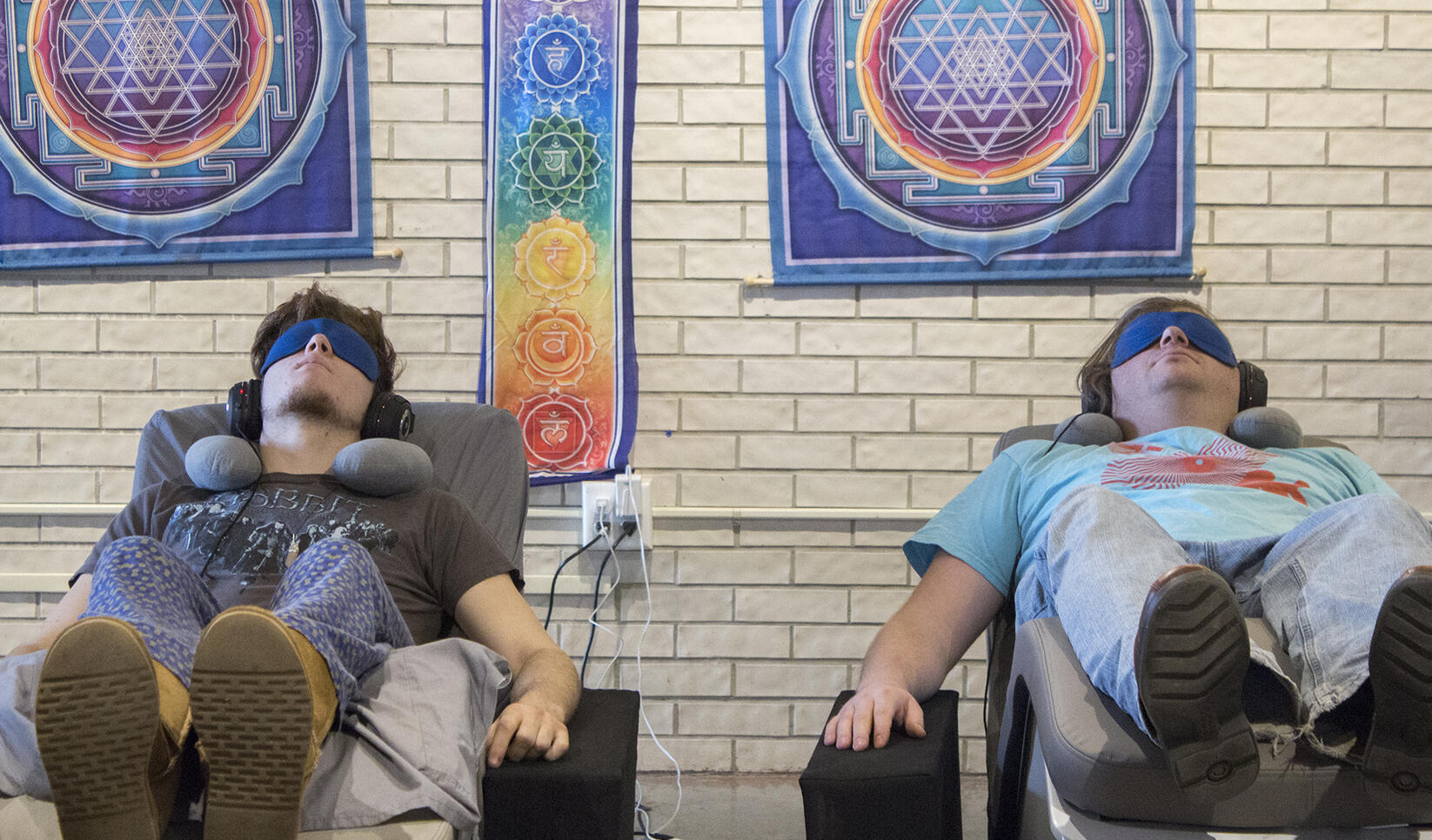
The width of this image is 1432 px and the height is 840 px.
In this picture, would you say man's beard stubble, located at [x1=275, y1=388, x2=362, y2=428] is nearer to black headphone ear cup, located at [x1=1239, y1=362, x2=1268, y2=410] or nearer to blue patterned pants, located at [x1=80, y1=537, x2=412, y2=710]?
blue patterned pants, located at [x1=80, y1=537, x2=412, y2=710]

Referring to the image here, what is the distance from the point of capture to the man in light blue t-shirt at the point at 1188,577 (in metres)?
1.18

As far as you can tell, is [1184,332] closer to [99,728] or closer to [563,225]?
[563,225]

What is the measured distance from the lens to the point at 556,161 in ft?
9.34

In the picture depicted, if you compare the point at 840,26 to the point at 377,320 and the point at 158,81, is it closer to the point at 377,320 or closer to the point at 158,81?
the point at 377,320

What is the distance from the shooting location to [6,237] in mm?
2855

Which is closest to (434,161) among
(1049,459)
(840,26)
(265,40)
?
(265,40)

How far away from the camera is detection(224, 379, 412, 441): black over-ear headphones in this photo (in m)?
2.12

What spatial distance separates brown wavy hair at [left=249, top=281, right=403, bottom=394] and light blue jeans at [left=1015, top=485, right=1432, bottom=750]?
1395 mm

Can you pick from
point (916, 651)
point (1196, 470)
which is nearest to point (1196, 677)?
point (916, 651)

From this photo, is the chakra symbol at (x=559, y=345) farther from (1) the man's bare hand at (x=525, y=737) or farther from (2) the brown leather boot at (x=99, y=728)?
(2) the brown leather boot at (x=99, y=728)

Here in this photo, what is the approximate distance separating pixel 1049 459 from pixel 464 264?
5.14 ft

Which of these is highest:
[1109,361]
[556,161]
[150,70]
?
[150,70]

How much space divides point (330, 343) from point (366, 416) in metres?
0.17

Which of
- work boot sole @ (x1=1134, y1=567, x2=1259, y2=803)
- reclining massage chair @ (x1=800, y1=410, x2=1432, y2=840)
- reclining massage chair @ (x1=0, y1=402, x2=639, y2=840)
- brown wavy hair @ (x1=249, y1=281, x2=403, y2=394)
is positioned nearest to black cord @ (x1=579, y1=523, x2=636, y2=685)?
reclining massage chair @ (x1=0, y1=402, x2=639, y2=840)
